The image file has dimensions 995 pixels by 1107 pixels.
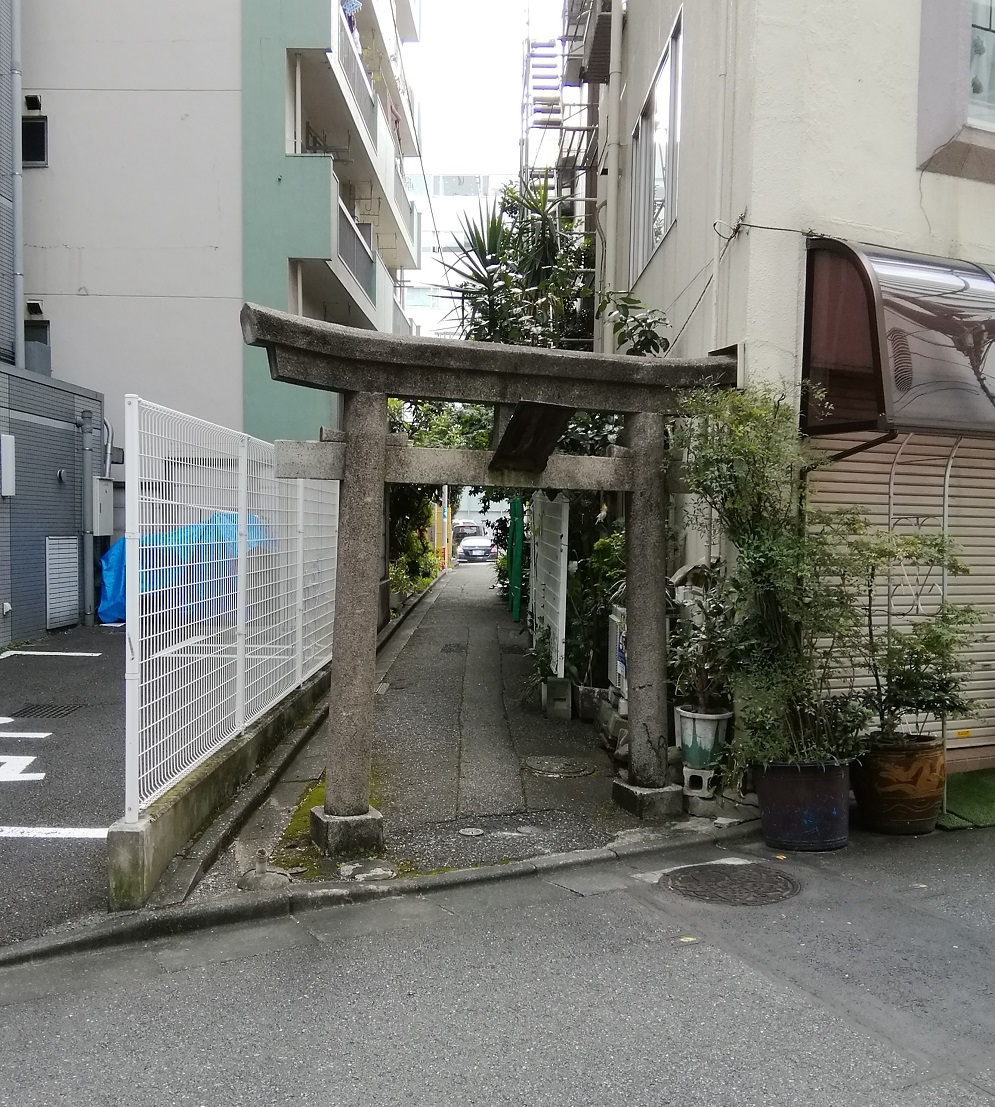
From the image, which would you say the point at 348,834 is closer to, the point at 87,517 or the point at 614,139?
the point at 614,139

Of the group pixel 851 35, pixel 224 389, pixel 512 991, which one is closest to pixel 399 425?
pixel 224 389

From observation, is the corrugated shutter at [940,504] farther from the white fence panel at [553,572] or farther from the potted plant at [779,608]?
the white fence panel at [553,572]

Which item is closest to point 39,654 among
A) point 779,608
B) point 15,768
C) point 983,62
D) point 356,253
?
point 15,768

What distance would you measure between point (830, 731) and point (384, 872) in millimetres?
2905

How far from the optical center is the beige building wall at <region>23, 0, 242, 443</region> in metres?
15.2

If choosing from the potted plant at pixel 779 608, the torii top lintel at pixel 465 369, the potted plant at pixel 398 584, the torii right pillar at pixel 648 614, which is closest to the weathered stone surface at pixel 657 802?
the torii right pillar at pixel 648 614

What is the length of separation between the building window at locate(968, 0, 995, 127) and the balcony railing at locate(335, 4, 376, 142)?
10.9 metres

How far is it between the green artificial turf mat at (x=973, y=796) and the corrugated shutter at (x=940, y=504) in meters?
0.25

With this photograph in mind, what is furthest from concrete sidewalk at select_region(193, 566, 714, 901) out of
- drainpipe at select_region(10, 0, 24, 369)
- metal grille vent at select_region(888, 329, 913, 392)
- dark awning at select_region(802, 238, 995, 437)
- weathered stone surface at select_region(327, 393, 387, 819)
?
drainpipe at select_region(10, 0, 24, 369)

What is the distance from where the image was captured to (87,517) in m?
15.7

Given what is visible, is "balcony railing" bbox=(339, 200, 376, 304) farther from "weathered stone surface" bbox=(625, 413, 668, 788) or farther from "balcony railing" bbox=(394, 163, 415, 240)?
"weathered stone surface" bbox=(625, 413, 668, 788)

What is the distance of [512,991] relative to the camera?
4035mm

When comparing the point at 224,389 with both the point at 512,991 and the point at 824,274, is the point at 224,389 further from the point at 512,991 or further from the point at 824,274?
the point at 512,991

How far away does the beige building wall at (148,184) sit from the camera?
15188 millimetres
